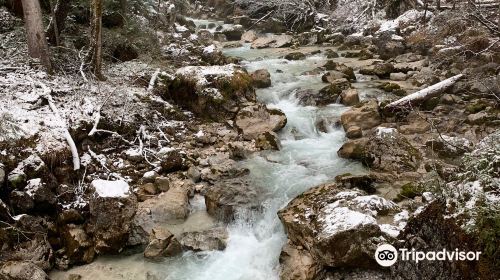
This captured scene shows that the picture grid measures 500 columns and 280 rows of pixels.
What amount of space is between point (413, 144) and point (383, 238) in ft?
14.2

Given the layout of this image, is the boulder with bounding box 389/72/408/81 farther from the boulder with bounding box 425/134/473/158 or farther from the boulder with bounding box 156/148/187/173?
the boulder with bounding box 156/148/187/173

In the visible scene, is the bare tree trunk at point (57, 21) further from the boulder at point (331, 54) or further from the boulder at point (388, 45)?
the boulder at point (388, 45)

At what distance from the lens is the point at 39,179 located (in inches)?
247

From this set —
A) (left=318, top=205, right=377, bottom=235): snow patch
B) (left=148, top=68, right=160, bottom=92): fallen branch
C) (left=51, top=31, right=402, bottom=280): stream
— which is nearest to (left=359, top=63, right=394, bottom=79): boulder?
(left=51, top=31, right=402, bottom=280): stream

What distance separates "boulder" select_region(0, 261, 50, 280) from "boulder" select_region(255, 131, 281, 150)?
5.07m

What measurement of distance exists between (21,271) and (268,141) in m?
5.45

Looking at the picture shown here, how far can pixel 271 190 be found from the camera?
7.25m

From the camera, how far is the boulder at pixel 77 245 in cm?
579

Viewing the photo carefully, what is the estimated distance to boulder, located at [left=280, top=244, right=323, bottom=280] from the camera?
5.05 metres

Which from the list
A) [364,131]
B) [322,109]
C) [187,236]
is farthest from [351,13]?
[187,236]

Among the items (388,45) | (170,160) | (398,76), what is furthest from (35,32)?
(388,45)

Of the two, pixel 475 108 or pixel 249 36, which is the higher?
pixel 475 108

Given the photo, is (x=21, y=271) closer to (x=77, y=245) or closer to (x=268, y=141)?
(x=77, y=245)

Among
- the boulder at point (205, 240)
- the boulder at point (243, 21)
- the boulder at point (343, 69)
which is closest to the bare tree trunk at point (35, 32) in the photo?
the boulder at point (205, 240)
